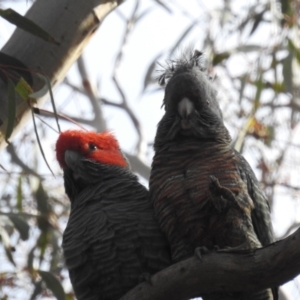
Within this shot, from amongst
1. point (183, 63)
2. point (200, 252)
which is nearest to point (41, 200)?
point (183, 63)

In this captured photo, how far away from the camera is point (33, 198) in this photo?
17.3ft

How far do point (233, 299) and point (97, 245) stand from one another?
25.5 inches

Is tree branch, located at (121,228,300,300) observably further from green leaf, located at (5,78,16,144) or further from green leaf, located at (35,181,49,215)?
green leaf, located at (35,181,49,215)

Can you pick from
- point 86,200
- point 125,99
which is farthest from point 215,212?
point 125,99

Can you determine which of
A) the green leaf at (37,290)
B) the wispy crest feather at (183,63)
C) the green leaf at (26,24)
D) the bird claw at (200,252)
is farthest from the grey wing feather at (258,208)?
the green leaf at (37,290)

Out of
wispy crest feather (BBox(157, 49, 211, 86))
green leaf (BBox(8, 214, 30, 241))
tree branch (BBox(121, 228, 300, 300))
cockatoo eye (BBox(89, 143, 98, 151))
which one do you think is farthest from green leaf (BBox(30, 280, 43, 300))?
tree branch (BBox(121, 228, 300, 300))

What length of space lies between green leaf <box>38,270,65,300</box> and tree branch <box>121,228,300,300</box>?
954mm

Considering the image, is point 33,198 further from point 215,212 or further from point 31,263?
point 215,212

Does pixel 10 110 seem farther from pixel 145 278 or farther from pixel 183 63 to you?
pixel 183 63

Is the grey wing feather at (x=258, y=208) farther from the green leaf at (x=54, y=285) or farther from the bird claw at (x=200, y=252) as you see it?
the green leaf at (x=54, y=285)

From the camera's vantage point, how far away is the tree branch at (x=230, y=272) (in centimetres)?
252

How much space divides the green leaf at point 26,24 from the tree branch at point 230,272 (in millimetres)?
1048

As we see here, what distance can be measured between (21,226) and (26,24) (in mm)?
1276

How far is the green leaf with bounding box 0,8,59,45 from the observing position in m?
2.95
